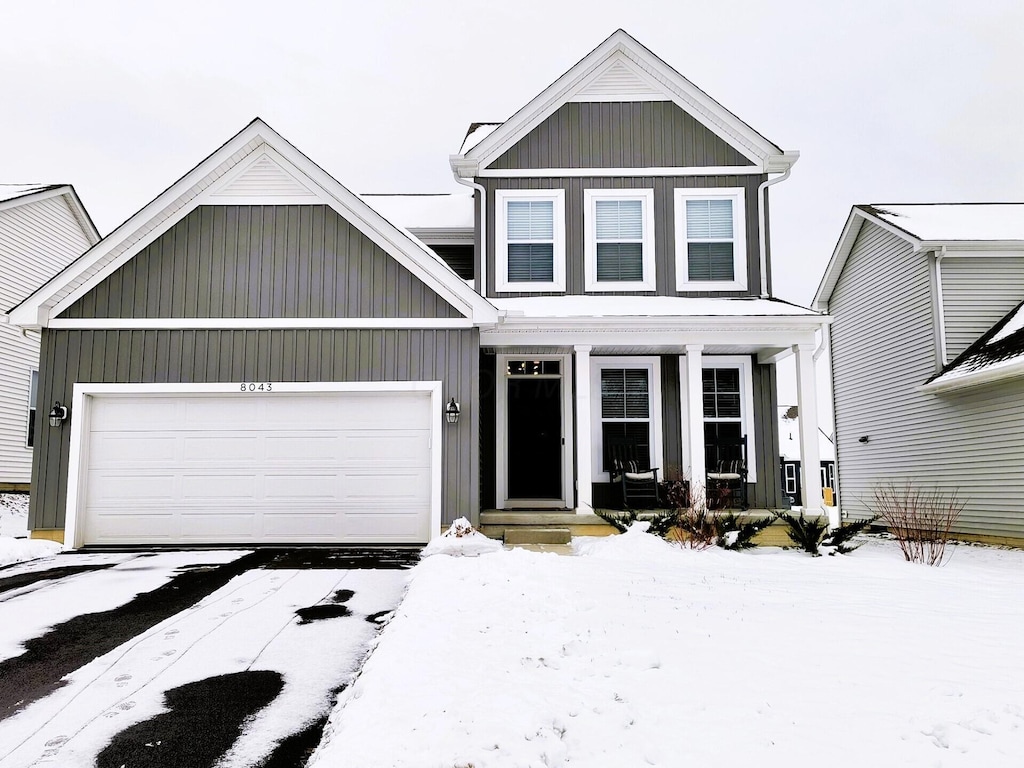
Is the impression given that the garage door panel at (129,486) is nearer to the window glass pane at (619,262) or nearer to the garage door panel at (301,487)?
the garage door panel at (301,487)

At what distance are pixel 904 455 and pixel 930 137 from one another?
40.5 metres

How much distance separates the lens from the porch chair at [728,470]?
9.36 m

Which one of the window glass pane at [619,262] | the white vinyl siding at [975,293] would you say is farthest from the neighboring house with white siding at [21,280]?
the white vinyl siding at [975,293]

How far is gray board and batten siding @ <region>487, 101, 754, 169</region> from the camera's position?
403 inches

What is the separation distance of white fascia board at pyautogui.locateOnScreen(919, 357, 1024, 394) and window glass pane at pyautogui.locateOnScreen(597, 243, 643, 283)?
4870 mm

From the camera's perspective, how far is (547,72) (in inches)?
2121

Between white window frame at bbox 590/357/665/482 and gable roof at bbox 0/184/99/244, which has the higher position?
gable roof at bbox 0/184/99/244

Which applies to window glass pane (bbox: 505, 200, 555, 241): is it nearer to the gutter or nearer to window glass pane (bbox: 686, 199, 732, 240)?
window glass pane (bbox: 686, 199, 732, 240)

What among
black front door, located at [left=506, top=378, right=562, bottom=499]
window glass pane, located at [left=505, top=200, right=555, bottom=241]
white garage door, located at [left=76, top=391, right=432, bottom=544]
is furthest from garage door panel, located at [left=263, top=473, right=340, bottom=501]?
window glass pane, located at [left=505, top=200, right=555, bottom=241]

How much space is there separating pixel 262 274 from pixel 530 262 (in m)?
3.86

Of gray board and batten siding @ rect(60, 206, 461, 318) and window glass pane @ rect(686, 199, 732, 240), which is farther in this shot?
window glass pane @ rect(686, 199, 732, 240)

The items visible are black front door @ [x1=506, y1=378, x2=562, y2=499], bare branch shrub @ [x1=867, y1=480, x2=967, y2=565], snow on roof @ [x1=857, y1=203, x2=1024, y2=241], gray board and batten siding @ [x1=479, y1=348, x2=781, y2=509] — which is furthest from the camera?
snow on roof @ [x1=857, y1=203, x2=1024, y2=241]

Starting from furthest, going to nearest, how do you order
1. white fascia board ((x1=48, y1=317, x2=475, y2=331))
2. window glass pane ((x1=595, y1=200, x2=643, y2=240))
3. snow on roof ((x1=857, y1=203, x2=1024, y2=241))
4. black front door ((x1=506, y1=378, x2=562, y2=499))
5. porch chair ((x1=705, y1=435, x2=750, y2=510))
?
snow on roof ((x1=857, y1=203, x2=1024, y2=241))
black front door ((x1=506, y1=378, x2=562, y2=499))
window glass pane ((x1=595, y1=200, x2=643, y2=240))
porch chair ((x1=705, y1=435, x2=750, y2=510))
white fascia board ((x1=48, y1=317, x2=475, y2=331))

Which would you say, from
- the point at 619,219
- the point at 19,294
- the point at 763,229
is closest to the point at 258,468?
the point at 619,219
